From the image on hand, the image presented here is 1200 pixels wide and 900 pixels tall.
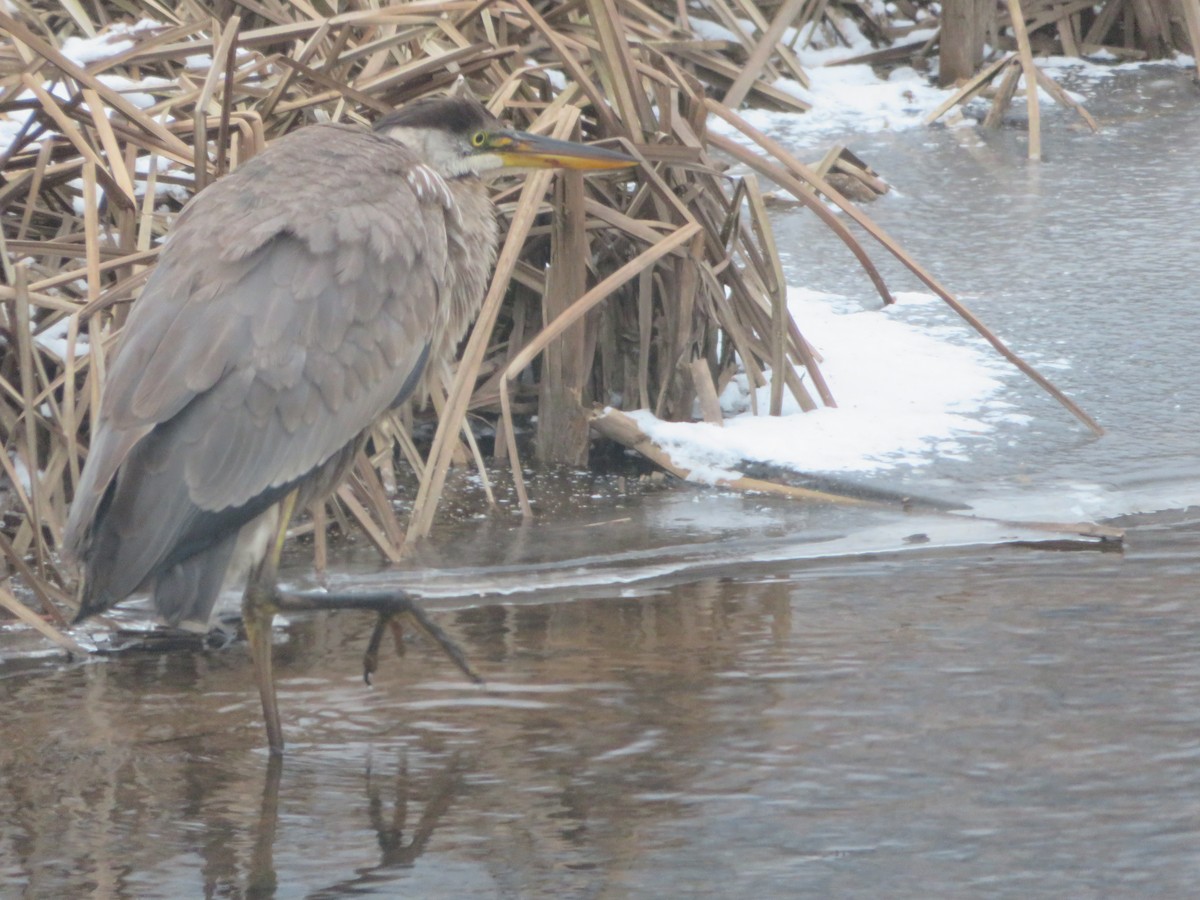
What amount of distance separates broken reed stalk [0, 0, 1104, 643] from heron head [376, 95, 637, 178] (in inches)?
10.8

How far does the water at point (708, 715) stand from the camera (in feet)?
8.70

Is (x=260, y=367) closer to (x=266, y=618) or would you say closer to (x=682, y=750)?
(x=266, y=618)

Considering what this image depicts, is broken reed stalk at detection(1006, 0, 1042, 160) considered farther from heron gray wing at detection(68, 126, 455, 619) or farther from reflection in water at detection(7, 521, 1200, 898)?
heron gray wing at detection(68, 126, 455, 619)

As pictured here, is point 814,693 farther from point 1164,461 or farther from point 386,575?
point 1164,461

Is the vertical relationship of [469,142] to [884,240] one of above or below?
above

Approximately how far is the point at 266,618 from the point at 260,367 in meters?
0.52

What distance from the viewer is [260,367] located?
11.4 ft

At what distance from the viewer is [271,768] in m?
3.11

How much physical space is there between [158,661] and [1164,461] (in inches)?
103

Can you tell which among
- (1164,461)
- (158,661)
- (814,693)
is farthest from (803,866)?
(1164,461)

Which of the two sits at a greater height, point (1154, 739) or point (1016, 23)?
point (1016, 23)

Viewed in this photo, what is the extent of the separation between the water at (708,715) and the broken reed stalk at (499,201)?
0.42 meters

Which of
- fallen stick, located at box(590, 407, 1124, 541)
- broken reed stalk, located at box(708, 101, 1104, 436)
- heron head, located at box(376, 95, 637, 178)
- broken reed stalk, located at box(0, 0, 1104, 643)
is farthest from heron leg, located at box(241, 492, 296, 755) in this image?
broken reed stalk, located at box(708, 101, 1104, 436)

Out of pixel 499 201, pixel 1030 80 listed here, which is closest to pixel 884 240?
pixel 499 201
